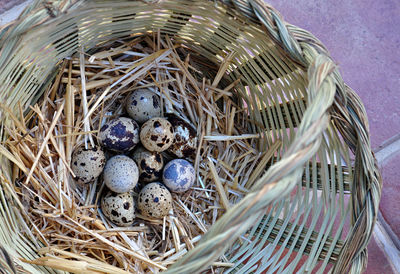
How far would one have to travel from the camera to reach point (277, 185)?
2.13ft

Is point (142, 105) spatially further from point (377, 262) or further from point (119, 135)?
point (377, 262)

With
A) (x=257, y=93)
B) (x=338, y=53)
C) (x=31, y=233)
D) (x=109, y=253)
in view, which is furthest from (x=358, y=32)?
(x=31, y=233)

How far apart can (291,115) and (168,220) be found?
40cm

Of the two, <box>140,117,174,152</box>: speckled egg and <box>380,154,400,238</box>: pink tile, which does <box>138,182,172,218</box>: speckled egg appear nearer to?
<box>140,117,174,152</box>: speckled egg

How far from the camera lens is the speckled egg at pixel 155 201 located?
→ 1.01 meters

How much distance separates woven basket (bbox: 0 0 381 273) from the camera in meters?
0.68

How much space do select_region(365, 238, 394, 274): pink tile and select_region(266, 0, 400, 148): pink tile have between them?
16.0 inches

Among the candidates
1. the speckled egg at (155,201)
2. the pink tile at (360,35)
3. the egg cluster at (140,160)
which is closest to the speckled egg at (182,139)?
the egg cluster at (140,160)

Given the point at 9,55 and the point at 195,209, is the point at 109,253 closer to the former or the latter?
the point at 195,209

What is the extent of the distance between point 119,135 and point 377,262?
81 centimetres

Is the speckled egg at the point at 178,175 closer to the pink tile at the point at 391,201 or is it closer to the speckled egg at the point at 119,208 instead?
the speckled egg at the point at 119,208

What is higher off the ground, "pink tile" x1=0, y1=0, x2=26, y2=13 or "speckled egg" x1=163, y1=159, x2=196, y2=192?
"pink tile" x1=0, y1=0, x2=26, y2=13

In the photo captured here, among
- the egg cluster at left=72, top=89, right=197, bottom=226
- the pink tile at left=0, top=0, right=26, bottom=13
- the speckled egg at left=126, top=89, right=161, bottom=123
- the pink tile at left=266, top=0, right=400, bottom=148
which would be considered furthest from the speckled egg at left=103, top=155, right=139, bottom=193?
the pink tile at left=266, top=0, right=400, bottom=148

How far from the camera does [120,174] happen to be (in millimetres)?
984
